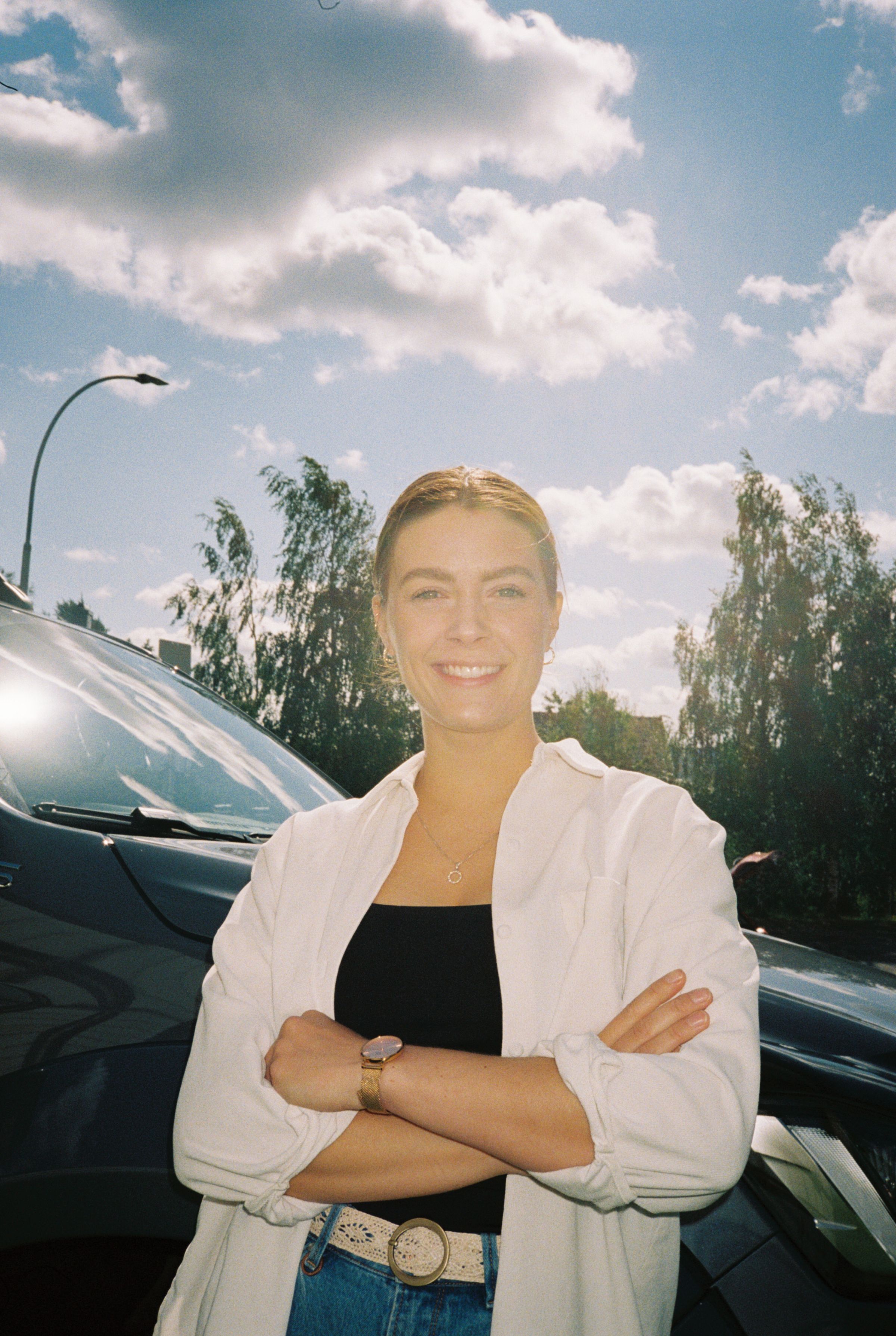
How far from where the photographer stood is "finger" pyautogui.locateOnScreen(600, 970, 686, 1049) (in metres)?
1.35

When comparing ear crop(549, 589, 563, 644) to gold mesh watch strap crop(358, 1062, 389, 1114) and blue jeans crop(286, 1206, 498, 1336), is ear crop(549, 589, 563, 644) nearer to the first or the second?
gold mesh watch strap crop(358, 1062, 389, 1114)

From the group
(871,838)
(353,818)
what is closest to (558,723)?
(871,838)

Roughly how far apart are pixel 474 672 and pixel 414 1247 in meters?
0.95

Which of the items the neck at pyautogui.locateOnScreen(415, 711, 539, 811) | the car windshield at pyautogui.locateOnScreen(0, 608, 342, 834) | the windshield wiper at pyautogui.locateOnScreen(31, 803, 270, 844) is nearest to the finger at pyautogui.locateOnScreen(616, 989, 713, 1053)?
the neck at pyautogui.locateOnScreen(415, 711, 539, 811)

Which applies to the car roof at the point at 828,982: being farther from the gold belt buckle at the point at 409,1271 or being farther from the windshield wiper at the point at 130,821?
the windshield wiper at the point at 130,821

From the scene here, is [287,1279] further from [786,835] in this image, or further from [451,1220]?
[786,835]

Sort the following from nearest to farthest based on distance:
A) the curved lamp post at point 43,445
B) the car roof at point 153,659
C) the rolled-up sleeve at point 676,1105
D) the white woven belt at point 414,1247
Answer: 1. the rolled-up sleeve at point 676,1105
2. the white woven belt at point 414,1247
3. the car roof at point 153,659
4. the curved lamp post at point 43,445

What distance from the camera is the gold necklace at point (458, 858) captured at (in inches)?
67.8

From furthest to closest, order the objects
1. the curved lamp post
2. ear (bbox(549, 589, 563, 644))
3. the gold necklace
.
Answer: the curved lamp post < ear (bbox(549, 589, 563, 644)) < the gold necklace

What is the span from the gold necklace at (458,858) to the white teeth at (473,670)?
31cm

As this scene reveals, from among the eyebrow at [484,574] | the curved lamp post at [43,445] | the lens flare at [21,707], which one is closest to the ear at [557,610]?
the eyebrow at [484,574]

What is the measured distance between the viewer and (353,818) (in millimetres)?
1872

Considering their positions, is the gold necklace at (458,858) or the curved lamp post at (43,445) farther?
the curved lamp post at (43,445)

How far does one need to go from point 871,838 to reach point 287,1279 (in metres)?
18.1
